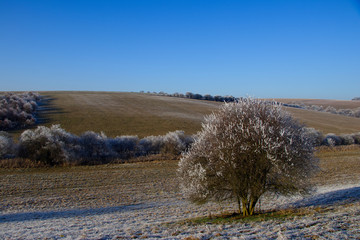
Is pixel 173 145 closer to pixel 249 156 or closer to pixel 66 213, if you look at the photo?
A: pixel 66 213

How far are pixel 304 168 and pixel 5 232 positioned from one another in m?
12.2

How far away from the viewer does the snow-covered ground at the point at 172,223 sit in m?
8.76

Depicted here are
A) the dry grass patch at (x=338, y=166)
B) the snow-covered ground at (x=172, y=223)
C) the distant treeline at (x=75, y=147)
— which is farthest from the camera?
the distant treeline at (x=75, y=147)

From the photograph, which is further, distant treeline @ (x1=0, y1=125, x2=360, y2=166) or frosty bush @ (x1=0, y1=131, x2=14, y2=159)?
distant treeline @ (x1=0, y1=125, x2=360, y2=166)

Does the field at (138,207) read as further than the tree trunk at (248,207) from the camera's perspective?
No

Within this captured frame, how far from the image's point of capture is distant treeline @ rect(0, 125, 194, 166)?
2845 centimetres

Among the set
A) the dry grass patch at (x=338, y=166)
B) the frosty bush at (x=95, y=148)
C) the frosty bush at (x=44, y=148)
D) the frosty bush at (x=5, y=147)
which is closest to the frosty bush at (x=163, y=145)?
the frosty bush at (x=95, y=148)

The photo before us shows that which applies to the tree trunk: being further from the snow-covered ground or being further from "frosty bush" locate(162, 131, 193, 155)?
"frosty bush" locate(162, 131, 193, 155)

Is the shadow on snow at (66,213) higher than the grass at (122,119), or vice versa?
the grass at (122,119)

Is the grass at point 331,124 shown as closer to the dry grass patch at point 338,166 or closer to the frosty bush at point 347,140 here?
the frosty bush at point 347,140

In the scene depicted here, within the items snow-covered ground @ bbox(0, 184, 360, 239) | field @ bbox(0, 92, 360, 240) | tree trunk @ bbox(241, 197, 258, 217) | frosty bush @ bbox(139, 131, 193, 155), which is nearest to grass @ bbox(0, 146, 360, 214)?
field @ bbox(0, 92, 360, 240)

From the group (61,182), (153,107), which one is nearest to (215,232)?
(61,182)

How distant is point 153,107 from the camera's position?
66562 millimetres

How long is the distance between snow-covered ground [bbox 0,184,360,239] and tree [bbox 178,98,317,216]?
5.56 feet
